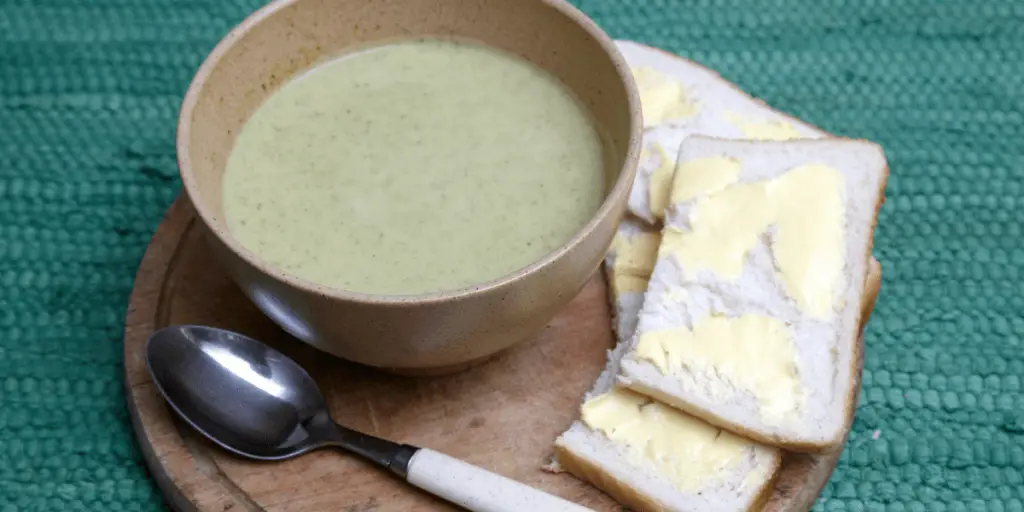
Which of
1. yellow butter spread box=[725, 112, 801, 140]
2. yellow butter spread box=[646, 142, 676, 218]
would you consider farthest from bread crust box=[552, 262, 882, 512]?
yellow butter spread box=[725, 112, 801, 140]

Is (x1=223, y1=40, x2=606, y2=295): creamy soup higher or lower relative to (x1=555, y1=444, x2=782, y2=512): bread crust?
higher

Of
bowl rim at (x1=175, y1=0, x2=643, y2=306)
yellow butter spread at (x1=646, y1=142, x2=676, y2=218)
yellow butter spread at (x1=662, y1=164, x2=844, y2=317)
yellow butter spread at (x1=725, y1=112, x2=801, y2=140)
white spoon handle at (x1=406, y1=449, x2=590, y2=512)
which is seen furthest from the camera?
yellow butter spread at (x1=725, y1=112, x2=801, y2=140)

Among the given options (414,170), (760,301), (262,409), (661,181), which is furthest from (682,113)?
(262,409)

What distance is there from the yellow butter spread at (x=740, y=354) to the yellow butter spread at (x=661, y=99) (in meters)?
0.44

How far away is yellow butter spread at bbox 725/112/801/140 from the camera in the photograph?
178 centimetres

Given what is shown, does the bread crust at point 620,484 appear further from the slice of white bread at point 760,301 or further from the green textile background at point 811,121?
the green textile background at point 811,121

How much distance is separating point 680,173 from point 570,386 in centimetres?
38

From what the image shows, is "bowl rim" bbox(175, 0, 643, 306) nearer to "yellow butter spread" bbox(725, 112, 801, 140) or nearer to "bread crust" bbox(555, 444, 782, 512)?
"bread crust" bbox(555, 444, 782, 512)

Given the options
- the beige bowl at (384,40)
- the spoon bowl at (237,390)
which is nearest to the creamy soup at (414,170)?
the beige bowl at (384,40)

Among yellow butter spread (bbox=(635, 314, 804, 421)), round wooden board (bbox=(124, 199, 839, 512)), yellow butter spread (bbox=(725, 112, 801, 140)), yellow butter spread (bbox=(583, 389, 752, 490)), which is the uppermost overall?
yellow butter spread (bbox=(725, 112, 801, 140))

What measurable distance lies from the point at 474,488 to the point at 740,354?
409 mm

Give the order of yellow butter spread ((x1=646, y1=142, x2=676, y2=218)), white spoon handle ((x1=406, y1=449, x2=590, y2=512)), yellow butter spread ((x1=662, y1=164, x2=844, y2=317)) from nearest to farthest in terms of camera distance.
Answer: white spoon handle ((x1=406, y1=449, x2=590, y2=512)) < yellow butter spread ((x1=662, y1=164, x2=844, y2=317)) < yellow butter spread ((x1=646, y1=142, x2=676, y2=218))

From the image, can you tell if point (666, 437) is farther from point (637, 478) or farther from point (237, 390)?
point (237, 390)

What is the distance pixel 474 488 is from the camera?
134 centimetres
